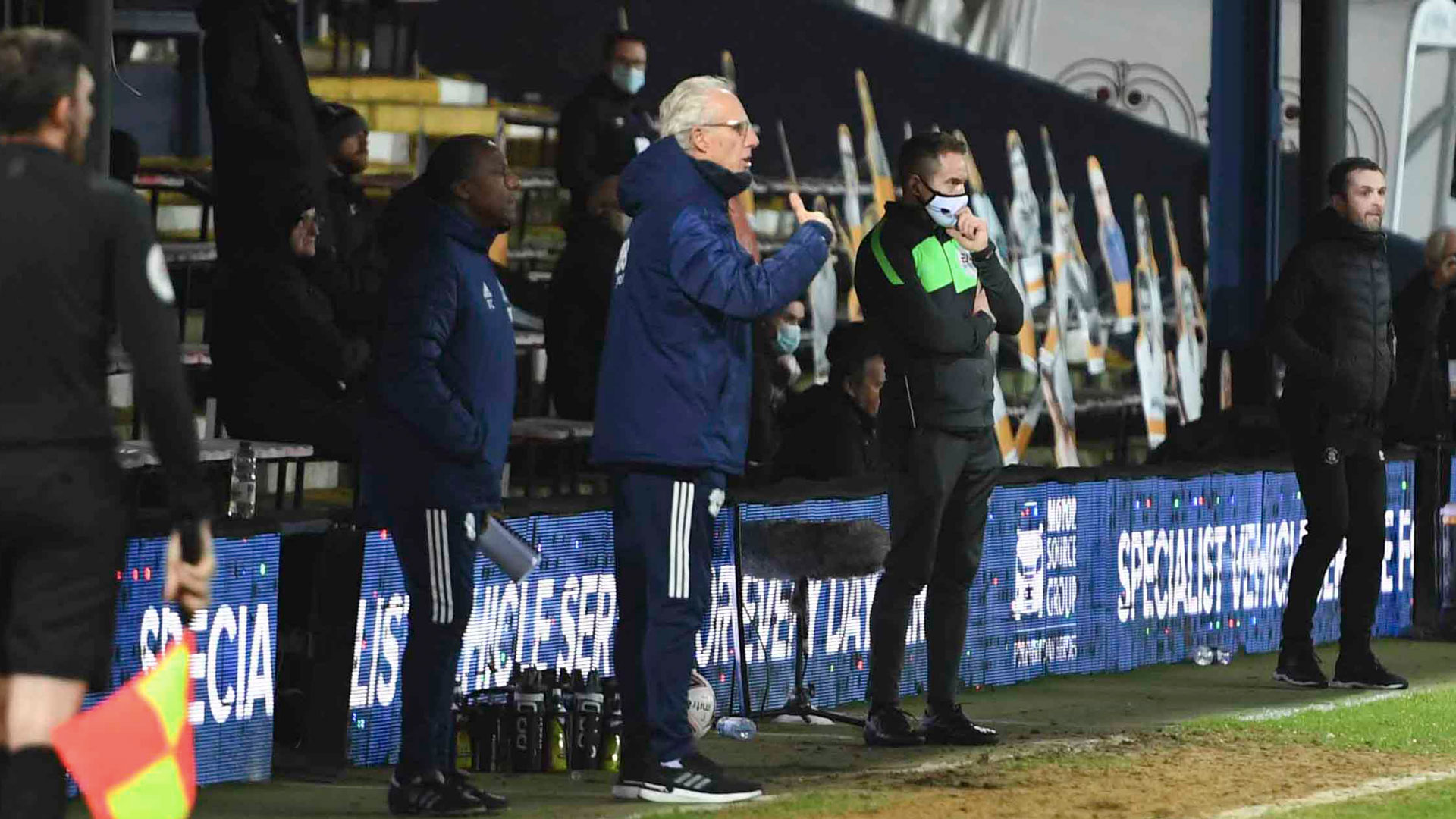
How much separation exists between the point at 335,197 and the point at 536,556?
3.68 metres

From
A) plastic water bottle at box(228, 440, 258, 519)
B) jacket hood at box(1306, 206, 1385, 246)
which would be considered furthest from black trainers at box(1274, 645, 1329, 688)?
plastic water bottle at box(228, 440, 258, 519)

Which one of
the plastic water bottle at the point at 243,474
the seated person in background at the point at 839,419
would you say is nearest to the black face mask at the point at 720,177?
the plastic water bottle at the point at 243,474

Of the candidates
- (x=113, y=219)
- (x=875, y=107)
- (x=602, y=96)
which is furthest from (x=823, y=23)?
(x=113, y=219)

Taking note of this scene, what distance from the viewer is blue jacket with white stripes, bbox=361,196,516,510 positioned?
269 inches

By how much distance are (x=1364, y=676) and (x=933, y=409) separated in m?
2.78

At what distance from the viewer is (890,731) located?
845 cm

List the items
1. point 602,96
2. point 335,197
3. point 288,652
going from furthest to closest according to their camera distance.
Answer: point 602,96 → point 335,197 → point 288,652

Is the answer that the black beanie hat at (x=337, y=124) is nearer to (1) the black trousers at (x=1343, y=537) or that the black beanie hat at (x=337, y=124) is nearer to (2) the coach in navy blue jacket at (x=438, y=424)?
(2) the coach in navy blue jacket at (x=438, y=424)

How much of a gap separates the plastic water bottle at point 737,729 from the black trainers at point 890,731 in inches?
17.6

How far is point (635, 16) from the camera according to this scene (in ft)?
57.1

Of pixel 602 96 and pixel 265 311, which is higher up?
pixel 602 96

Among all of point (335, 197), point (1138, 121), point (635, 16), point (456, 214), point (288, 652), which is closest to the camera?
point (456, 214)

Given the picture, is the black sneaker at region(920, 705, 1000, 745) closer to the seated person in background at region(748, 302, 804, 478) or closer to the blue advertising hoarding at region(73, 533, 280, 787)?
the blue advertising hoarding at region(73, 533, 280, 787)

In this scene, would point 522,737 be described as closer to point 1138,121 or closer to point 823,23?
point 823,23
